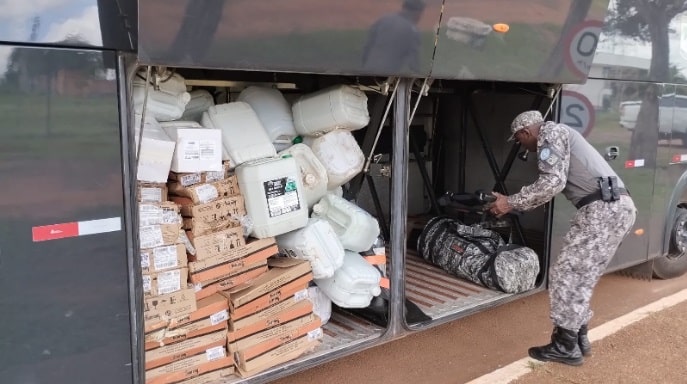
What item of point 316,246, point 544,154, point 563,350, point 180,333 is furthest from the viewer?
point 563,350

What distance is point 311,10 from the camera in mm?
2588

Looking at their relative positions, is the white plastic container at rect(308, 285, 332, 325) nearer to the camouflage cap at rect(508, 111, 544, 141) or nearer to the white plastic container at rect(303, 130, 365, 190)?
the white plastic container at rect(303, 130, 365, 190)


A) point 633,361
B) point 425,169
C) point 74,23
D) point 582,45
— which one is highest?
point 582,45

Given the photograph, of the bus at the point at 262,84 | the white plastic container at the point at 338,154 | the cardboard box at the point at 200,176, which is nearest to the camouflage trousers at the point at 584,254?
the bus at the point at 262,84

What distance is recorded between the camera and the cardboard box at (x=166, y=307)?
261 centimetres

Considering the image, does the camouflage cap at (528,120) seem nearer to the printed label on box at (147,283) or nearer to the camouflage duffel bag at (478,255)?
the camouflage duffel bag at (478,255)

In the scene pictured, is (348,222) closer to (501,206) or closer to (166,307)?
(501,206)

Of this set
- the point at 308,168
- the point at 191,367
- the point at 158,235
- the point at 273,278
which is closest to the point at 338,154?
the point at 308,168

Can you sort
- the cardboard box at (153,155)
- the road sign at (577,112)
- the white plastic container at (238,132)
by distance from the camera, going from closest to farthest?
the cardboard box at (153,155), the white plastic container at (238,132), the road sign at (577,112)

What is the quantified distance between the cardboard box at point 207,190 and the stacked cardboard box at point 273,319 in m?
0.48

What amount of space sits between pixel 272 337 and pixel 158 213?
2.92ft

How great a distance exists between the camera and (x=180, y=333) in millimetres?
2756

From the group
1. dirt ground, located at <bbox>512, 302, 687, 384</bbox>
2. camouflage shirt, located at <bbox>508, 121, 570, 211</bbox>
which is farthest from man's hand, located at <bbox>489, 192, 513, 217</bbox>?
dirt ground, located at <bbox>512, 302, 687, 384</bbox>

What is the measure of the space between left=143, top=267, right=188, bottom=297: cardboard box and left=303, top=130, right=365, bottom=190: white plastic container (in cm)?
112
